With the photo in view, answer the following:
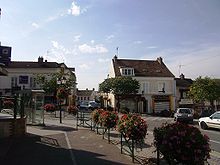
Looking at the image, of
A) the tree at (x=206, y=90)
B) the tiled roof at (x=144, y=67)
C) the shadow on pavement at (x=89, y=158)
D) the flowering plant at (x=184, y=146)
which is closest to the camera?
the flowering plant at (x=184, y=146)

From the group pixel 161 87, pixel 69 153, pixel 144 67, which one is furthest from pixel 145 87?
pixel 69 153

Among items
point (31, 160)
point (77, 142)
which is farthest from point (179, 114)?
point (31, 160)

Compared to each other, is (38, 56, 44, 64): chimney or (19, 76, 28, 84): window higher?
(38, 56, 44, 64): chimney

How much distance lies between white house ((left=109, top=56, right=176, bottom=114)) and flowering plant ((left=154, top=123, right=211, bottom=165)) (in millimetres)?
48522

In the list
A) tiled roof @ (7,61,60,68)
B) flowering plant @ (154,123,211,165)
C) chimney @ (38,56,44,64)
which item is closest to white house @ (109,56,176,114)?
tiled roof @ (7,61,60,68)

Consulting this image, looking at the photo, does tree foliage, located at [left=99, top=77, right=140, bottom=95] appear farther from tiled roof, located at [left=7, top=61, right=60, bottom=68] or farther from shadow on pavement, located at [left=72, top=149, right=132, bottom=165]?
shadow on pavement, located at [left=72, top=149, right=132, bottom=165]

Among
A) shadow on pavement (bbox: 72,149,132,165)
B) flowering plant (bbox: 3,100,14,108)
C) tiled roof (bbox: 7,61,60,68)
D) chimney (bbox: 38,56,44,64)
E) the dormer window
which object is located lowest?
shadow on pavement (bbox: 72,149,132,165)

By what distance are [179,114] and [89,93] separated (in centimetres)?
9262

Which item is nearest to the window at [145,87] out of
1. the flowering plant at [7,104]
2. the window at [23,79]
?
the window at [23,79]

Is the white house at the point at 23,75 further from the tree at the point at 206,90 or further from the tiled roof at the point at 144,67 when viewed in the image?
the tree at the point at 206,90

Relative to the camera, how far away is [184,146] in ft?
23.4

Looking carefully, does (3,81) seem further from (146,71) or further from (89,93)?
(89,93)

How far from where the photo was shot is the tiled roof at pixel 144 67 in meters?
58.0

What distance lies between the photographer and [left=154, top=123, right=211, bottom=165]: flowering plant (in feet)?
23.2
